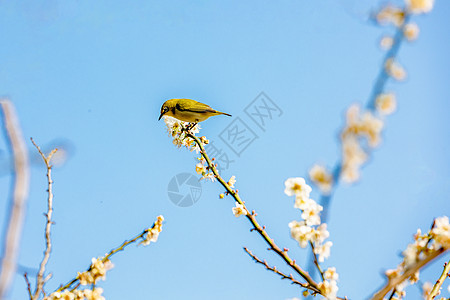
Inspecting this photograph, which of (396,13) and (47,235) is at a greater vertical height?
(47,235)

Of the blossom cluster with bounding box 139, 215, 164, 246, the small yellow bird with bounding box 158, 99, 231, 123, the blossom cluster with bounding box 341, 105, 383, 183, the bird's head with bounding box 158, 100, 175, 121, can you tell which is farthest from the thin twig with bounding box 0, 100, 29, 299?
the bird's head with bounding box 158, 100, 175, 121

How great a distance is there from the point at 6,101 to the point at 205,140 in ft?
8.87

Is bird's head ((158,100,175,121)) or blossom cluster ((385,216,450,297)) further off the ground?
bird's head ((158,100,175,121))

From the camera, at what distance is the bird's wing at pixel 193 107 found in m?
4.62

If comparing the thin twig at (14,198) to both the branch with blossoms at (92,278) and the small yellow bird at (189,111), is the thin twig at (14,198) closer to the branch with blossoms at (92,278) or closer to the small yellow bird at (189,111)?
the branch with blossoms at (92,278)

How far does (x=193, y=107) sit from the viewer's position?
471 cm

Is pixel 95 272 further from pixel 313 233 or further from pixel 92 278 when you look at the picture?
pixel 313 233

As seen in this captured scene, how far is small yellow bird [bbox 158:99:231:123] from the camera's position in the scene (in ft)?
14.9

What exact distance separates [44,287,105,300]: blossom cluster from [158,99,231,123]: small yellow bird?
2.33 m

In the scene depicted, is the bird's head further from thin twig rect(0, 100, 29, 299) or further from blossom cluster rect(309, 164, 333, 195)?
thin twig rect(0, 100, 29, 299)

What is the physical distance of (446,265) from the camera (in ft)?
7.88

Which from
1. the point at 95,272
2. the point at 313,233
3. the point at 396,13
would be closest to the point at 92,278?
the point at 95,272

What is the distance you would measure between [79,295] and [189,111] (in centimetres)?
261

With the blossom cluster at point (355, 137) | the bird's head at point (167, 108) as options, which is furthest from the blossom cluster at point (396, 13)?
the bird's head at point (167, 108)
